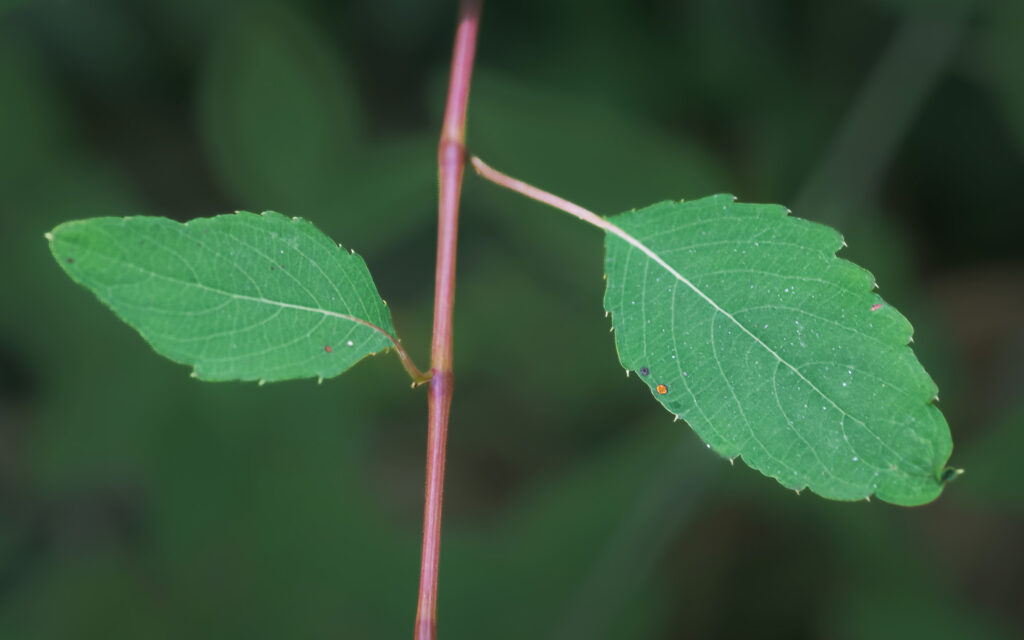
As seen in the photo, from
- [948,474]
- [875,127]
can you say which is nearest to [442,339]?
[948,474]

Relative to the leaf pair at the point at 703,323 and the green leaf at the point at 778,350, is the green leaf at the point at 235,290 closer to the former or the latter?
the leaf pair at the point at 703,323

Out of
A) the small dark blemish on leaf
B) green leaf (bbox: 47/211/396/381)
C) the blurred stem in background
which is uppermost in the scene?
the blurred stem in background

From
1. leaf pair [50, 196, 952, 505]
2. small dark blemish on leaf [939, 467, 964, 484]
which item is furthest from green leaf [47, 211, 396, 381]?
small dark blemish on leaf [939, 467, 964, 484]

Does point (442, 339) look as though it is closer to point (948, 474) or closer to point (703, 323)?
point (703, 323)

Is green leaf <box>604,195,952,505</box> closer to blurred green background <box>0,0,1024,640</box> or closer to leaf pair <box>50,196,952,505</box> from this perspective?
leaf pair <box>50,196,952,505</box>

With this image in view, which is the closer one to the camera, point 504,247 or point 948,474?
point 948,474

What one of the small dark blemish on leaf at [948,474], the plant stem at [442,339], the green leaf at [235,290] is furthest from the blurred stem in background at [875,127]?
the green leaf at [235,290]

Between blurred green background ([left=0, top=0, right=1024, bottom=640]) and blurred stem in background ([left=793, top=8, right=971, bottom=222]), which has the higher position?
blurred stem in background ([left=793, top=8, right=971, bottom=222])
